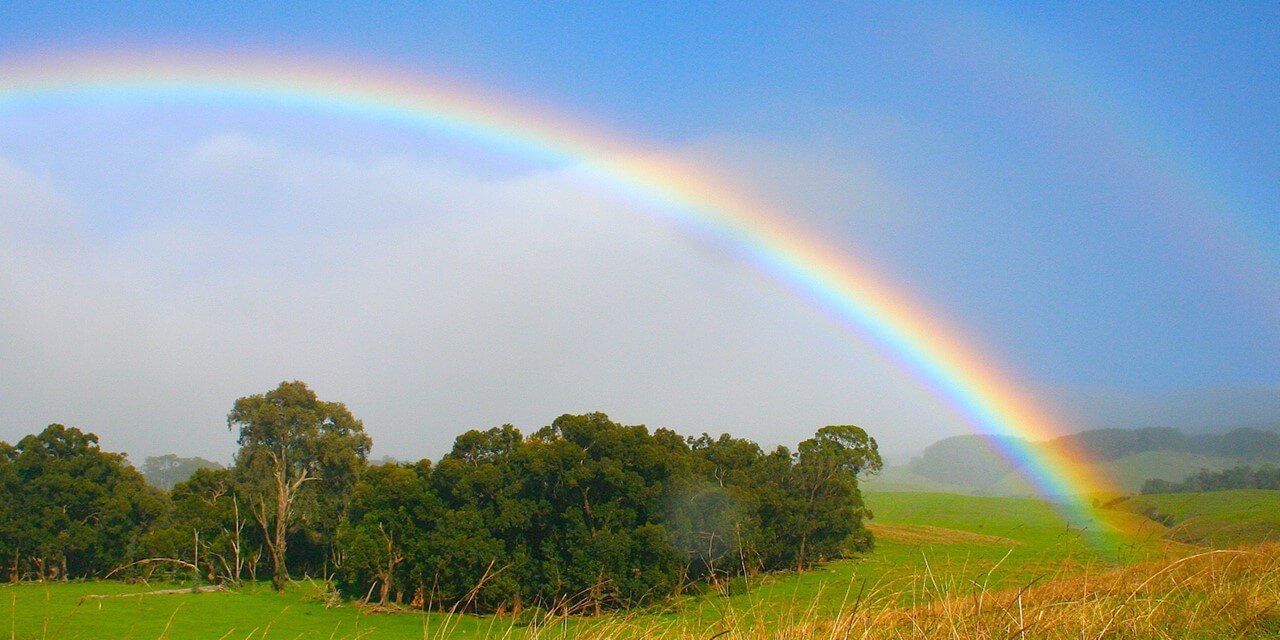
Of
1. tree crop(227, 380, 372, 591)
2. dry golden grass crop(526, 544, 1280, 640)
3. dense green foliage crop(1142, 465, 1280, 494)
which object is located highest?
tree crop(227, 380, 372, 591)

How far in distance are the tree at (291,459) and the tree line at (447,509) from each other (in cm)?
10

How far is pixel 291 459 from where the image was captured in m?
48.2

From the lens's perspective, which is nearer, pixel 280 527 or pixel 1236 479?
pixel 280 527

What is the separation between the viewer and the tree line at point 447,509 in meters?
32.0

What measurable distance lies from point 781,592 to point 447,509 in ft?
101

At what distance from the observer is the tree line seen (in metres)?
32.0

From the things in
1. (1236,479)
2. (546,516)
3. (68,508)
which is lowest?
(1236,479)

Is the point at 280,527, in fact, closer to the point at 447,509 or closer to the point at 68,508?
the point at 68,508

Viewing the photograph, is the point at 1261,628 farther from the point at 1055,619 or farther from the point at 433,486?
the point at 433,486

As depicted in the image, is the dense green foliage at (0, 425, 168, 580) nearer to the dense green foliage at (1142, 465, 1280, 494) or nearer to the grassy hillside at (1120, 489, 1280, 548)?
the grassy hillside at (1120, 489, 1280, 548)

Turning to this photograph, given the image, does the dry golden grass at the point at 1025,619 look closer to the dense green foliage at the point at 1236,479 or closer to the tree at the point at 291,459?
the tree at the point at 291,459

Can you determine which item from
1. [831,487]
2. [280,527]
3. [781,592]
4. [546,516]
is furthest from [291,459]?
[781,592]

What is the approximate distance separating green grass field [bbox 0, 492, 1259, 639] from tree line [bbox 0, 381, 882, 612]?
7.38ft

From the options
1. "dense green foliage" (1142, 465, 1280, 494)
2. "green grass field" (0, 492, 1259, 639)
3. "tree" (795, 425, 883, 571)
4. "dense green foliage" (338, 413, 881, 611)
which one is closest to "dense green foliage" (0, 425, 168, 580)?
"green grass field" (0, 492, 1259, 639)
